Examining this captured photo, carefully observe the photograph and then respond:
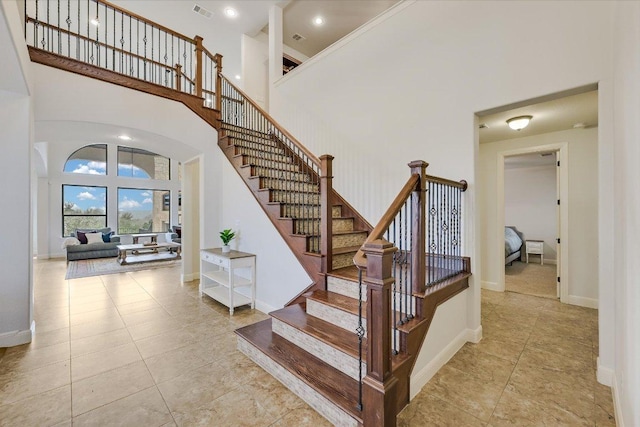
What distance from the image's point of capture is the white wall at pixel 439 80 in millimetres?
2326

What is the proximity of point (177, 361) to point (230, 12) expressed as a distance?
21.2 feet

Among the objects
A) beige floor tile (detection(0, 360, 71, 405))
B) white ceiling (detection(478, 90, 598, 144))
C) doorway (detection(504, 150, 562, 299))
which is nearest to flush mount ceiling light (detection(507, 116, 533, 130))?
white ceiling (detection(478, 90, 598, 144))

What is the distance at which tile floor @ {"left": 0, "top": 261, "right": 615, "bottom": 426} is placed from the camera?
5.96ft

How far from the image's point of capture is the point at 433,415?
1.82 metres

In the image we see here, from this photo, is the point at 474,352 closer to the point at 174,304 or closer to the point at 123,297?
the point at 174,304

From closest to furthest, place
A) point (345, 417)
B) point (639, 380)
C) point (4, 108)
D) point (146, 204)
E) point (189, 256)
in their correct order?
point (639, 380) → point (345, 417) → point (4, 108) → point (189, 256) → point (146, 204)

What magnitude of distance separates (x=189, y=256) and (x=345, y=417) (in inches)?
184

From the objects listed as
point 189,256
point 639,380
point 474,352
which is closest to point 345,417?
point 639,380

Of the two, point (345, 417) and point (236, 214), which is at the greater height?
point (236, 214)

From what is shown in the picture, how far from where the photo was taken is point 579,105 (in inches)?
123

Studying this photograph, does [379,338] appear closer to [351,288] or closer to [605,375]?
[351,288]

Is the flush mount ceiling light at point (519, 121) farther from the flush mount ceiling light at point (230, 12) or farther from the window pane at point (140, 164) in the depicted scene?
the window pane at point (140, 164)

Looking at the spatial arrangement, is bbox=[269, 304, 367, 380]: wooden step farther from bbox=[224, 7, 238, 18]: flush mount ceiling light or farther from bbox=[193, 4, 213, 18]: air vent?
bbox=[193, 4, 213, 18]: air vent

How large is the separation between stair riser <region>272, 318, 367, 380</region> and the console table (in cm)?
123
